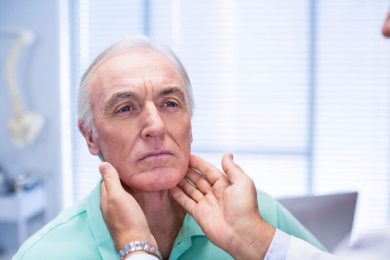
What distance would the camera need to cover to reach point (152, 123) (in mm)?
1194

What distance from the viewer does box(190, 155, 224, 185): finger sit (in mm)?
1270

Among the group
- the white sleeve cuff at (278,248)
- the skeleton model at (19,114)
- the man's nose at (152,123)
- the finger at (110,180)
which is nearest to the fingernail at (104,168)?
the finger at (110,180)

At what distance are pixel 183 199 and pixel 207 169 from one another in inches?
4.6

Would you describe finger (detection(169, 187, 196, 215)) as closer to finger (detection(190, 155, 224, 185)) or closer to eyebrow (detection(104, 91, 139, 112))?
finger (detection(190, 155, 224, 185))

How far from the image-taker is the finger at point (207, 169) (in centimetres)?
127

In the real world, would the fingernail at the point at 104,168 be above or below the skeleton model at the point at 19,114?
above

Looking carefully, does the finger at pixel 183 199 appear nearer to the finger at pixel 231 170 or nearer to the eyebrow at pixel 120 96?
the finger at pixel 231 170

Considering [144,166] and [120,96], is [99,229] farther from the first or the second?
[120,96]

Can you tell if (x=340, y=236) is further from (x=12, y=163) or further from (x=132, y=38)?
(x=12, y=163)

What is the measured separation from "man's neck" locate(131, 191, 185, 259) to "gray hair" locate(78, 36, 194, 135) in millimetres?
268

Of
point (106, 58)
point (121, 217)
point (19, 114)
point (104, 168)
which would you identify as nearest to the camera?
point (121, 217)

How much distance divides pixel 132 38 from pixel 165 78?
183 millimetres

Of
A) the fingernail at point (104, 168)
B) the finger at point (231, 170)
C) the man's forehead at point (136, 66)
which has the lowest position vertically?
the finger at point (231, 170)

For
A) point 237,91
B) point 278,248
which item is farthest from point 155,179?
point 237,91
